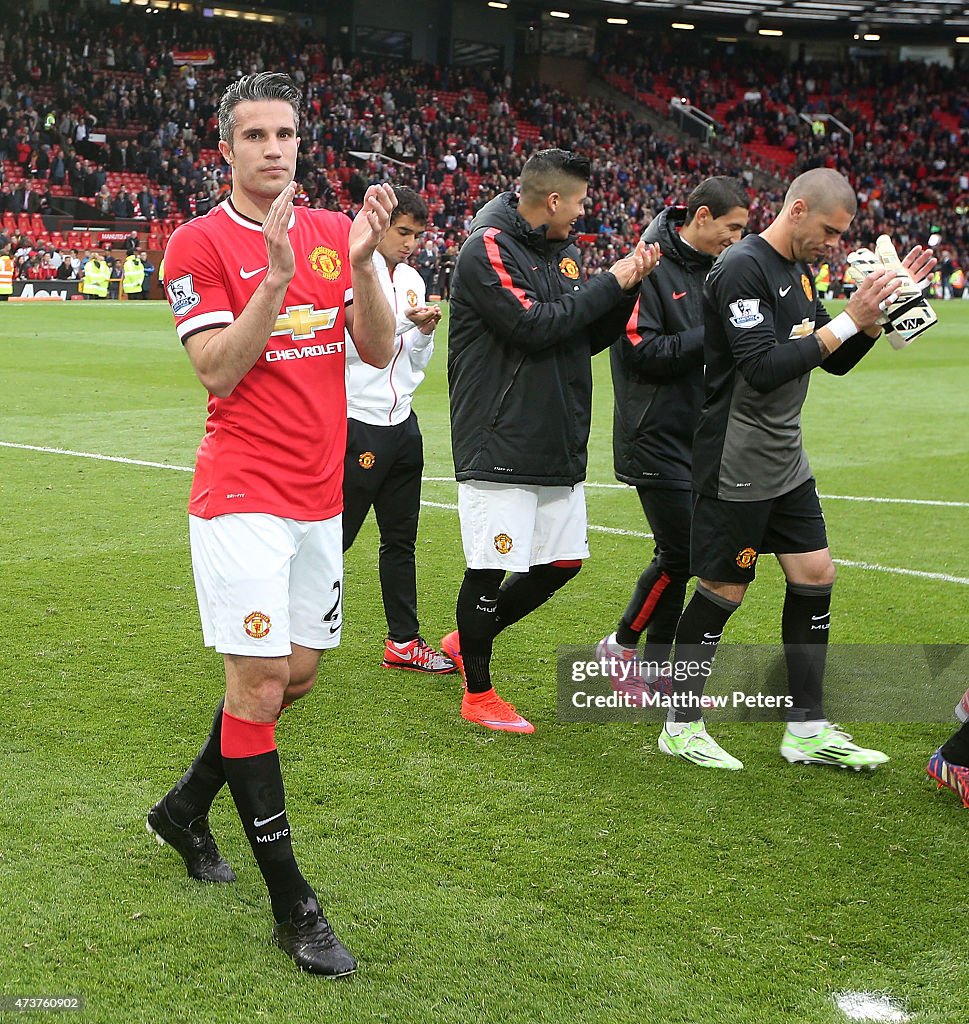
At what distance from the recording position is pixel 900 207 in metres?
52.1

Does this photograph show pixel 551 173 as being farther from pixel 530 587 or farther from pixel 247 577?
pixel 247 577

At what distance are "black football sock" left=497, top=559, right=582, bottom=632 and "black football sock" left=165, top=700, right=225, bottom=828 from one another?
5.56 feet

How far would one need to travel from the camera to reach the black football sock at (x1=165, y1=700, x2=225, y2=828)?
12.1 ft

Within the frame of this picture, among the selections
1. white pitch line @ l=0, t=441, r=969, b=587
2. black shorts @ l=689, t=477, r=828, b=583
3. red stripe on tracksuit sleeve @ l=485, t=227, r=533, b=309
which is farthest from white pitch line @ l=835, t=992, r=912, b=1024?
white pitch line @ l=0, t=441, r=969, b=587

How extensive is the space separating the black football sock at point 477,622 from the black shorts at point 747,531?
841 millimetres

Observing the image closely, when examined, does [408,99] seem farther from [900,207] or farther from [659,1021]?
[659,1021]

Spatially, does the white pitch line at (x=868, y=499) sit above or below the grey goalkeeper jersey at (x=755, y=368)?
below

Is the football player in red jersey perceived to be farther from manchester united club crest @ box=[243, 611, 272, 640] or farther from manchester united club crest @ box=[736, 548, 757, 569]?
manchester united club crest @ box=[736, 548, 757, 569]

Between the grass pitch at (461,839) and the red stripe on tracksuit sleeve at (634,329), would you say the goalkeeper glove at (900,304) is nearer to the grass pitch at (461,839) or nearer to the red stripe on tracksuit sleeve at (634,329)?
the red stripe on tracksuit sleeve at (634,329)

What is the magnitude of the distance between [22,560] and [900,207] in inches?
1988

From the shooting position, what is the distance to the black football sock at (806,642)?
465 centimetres

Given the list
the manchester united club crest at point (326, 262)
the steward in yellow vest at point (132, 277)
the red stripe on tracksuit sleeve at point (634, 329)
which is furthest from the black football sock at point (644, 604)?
the steward in yellow vest at point (132, 277)

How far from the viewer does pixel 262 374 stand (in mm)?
3299

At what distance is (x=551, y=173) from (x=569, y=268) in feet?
1.25
